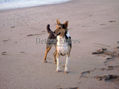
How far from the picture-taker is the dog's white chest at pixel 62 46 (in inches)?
217

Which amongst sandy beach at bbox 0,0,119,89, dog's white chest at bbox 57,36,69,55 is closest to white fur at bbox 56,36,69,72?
dog's white chest at bbox 57,36,69,55

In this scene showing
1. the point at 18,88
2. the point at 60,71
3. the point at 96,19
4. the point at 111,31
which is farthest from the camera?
the point at 96,19

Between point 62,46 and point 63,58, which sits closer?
point 62,46

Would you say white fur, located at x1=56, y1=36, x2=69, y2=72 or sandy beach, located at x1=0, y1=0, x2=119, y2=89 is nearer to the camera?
sandy beach, located at x1=0, y1=0, x2=119, y2=89

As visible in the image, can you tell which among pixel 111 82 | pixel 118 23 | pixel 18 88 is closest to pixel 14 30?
pixel 118 23

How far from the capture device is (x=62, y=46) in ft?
18.4

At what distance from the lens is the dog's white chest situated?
551cm

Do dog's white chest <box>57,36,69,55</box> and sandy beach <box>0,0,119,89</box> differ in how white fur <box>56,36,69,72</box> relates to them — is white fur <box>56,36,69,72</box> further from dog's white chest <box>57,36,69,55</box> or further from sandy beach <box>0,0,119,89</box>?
sandy beach <box>0,0,119,89</box>

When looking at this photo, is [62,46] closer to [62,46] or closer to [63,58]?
[62,46]

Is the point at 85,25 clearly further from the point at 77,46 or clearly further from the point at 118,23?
the point at 77,46

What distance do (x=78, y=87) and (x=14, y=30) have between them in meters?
7.37

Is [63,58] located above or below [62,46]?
below

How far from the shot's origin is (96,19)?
12.2 m

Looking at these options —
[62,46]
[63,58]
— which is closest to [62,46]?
[62,46]
